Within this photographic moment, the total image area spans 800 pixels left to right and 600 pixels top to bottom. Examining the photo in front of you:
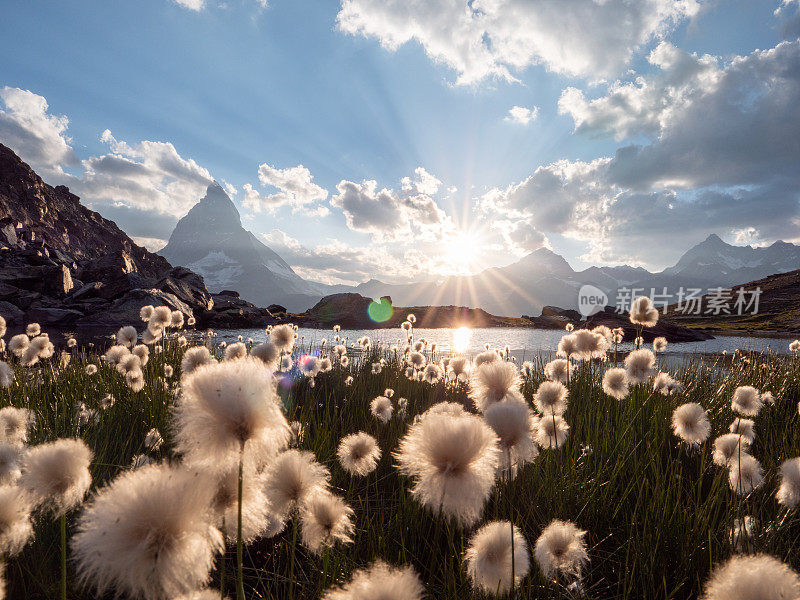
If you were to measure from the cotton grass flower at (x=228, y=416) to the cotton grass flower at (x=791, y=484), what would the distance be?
2.94 m

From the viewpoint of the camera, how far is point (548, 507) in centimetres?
273

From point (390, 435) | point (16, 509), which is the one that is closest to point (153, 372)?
point (390, 435)

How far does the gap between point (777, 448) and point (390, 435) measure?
165 inches

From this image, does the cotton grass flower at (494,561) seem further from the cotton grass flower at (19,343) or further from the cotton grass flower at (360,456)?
the cotton grass flower at (19,343)

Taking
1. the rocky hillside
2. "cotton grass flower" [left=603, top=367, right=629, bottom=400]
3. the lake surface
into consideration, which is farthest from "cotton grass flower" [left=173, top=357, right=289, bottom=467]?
the rocky hillside

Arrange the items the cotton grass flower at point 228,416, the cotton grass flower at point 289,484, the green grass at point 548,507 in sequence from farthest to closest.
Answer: the green grass at point 548,507 → the cotton grass flower at point 289,484 → the cotton grass flower at point 228,416

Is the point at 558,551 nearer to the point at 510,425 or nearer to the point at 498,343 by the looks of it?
the point at 510,425

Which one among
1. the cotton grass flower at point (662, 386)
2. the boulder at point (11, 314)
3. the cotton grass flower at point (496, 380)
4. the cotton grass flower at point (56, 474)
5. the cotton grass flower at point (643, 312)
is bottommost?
the boulder at point (11, 314)

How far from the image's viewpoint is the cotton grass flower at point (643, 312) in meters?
4.38

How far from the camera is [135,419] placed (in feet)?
13.6

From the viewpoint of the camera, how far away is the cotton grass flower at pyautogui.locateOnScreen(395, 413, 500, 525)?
127cm

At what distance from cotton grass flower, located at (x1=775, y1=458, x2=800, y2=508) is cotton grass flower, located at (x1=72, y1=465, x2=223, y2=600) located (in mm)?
3054

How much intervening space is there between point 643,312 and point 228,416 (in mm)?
4737

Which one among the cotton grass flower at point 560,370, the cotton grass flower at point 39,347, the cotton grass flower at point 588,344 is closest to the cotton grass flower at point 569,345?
the cotton grass flower at point 588,344
